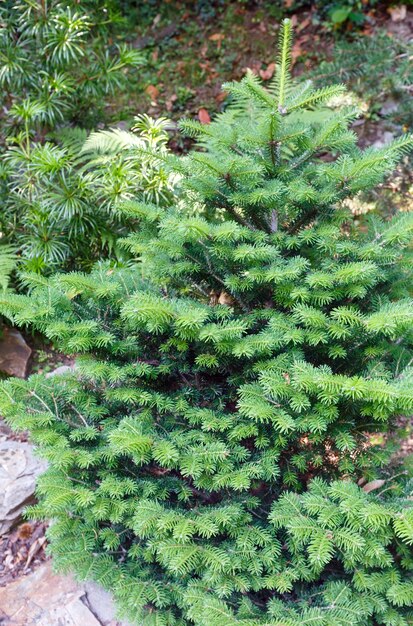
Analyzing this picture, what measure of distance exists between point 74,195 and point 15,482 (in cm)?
181

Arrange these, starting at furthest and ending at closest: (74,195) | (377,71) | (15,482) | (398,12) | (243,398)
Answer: (398,12), (377,71), (74,195), (15,482), (243,398)

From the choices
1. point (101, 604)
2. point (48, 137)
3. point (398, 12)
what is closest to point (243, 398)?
point (101, 604)

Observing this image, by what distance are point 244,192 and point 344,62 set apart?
2.42 metres

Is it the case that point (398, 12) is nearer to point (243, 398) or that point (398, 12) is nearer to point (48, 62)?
point (48, 62)

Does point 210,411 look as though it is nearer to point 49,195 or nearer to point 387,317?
point 387,317

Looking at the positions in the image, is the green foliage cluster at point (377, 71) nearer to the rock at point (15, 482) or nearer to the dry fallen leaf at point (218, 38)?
the dry fallen leaf at point (218, 38)

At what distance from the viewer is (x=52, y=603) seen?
2.38m

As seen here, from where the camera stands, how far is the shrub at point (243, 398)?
1.83 meters

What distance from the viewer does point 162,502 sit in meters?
2.05

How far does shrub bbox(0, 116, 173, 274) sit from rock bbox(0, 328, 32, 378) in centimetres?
51

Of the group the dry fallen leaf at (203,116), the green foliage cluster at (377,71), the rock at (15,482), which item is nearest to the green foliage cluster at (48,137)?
the rock at (15,482)

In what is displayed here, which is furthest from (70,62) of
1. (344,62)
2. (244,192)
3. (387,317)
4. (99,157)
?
(387,317)

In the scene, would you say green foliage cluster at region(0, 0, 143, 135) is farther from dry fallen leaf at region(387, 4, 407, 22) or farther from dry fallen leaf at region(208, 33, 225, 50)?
dry fallen leaf at region(387, 4, 407, 22)

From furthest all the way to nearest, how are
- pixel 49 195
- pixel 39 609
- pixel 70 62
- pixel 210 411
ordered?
1. pixel 70 62
2. pixel 49 195
3. pixel 39 609
4. pixel 210 411
